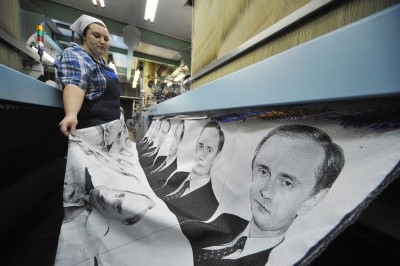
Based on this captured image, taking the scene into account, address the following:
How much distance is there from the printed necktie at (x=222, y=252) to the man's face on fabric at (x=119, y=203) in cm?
19

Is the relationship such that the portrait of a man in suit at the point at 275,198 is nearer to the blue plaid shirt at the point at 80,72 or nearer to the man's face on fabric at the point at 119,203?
the man's face on fabric at the point at 119,203

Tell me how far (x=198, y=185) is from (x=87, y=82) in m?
1.01

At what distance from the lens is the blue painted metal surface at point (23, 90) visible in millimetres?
613

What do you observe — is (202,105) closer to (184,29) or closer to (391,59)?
(391,59)

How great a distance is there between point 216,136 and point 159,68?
10305 mm

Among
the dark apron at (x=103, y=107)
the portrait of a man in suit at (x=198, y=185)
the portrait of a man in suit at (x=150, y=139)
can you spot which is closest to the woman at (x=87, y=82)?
the dark apron at (x=103, y=107)

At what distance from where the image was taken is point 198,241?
1.47 ft

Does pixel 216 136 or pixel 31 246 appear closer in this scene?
pixel 216 136

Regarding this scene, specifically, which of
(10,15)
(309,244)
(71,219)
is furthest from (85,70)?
(309,244)

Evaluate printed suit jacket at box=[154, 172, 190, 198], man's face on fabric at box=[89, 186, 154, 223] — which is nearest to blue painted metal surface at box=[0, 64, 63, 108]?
man's face on fabric at box=[89, 186, 154, 223]

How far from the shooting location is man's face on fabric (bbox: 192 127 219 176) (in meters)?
0.74

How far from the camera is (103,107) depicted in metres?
1.33

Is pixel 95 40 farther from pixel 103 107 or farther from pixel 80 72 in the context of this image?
pixel 103 107

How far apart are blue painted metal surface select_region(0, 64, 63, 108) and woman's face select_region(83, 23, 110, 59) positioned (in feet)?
1.61
